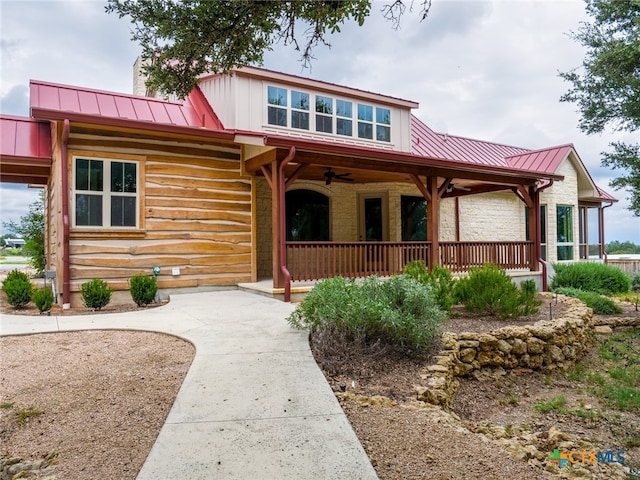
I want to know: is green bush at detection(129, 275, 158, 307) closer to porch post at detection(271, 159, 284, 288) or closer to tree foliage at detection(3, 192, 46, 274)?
porch post at detection(271, 159, 284, 288)

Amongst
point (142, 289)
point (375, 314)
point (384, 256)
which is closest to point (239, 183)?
point (142, 289)

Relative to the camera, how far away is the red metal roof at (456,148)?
14.3 metres

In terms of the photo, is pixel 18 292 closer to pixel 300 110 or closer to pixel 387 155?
pixel 300 110

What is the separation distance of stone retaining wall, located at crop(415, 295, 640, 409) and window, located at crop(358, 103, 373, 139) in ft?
23.3

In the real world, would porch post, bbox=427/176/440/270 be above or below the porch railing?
above

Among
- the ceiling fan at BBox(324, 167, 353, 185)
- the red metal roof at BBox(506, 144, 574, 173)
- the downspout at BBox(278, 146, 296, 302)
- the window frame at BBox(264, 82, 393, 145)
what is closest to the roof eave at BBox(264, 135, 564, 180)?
the downspout at BBox(278, 146, 296, 302)

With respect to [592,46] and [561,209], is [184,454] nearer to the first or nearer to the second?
[592,46]

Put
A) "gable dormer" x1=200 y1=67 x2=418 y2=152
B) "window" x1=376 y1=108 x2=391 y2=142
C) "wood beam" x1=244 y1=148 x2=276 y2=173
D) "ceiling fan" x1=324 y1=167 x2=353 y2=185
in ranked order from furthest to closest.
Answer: "window" x1=376 y1=108 x2=391 y2=142 → "gable dormer" x1=200 y1=67 x2=418 y2=152 → "ceiling fan" x1=324 y1=167 x2=353 y2=185 → "wood beam" x1=244 y1=148 x2=276 y2=173

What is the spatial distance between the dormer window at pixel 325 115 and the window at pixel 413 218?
6.95ft

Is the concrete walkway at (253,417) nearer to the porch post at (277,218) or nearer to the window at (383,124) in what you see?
the porch post at (277,218)

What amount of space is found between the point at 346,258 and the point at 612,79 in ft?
20.5

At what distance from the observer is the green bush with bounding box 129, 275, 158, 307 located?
25.7 feet

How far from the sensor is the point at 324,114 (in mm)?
11531

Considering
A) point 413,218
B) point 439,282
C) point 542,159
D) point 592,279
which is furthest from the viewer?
point 542,159
